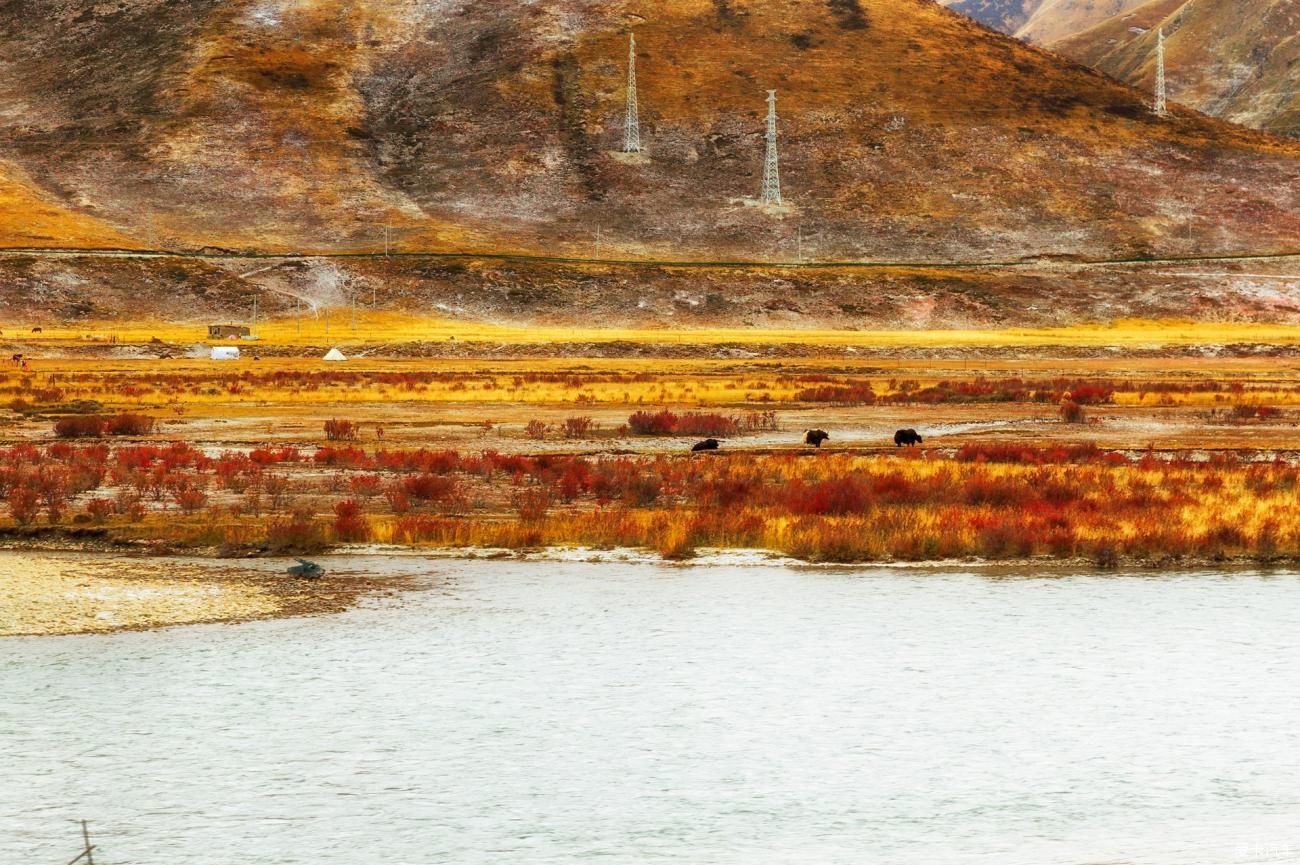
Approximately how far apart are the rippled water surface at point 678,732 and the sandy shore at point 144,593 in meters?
0.88

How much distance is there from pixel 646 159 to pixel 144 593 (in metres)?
159

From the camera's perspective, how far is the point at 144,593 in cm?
2550

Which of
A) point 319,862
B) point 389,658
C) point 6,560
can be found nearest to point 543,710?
point 389,658

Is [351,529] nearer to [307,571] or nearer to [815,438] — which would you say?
[307,571]

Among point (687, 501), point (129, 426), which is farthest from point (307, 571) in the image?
point (129, 426)

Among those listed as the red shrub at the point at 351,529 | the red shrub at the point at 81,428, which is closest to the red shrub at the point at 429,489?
the red shrub at the point at 351,529

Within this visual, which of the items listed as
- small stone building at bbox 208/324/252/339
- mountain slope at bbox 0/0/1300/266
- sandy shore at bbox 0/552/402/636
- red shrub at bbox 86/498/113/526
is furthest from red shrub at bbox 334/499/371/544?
mountain slope at bbox 0/0/1300/266

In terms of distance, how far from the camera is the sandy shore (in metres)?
23.6

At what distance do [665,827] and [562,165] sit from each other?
555 ft

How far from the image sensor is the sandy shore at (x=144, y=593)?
2359 cm

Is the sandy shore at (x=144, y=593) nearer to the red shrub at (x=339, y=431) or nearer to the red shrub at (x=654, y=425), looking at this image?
the red shrub at (x=339, y=431)

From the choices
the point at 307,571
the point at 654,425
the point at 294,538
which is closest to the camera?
the point at 307,571

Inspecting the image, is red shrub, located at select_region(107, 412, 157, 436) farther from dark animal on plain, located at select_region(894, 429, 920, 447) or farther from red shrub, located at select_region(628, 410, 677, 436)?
dark animal on plain, located at select_region(894, 429, 920, 447)

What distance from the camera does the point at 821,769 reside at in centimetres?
1642
